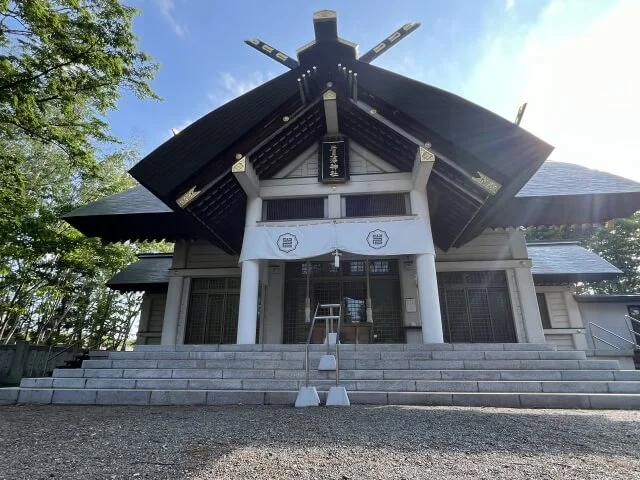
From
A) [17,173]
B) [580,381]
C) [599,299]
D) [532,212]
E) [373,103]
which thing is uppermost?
[373,103]

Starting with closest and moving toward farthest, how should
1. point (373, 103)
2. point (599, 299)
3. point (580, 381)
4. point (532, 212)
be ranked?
point (580, 381), point (373, 103), point (532, 212), point (599, 299)

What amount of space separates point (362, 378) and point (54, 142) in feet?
26.4

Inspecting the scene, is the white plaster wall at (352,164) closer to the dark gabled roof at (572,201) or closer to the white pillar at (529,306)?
the dark gabled roof at (572,201)

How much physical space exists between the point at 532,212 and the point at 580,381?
4.86 meters

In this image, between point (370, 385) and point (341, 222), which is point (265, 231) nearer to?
point (341, 222)

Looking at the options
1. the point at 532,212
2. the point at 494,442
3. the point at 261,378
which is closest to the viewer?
the point at 494,442

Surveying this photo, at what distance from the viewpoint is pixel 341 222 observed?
6.92 meters

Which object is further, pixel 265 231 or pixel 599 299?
pixel 599 299

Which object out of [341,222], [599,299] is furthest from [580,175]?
[341,222]

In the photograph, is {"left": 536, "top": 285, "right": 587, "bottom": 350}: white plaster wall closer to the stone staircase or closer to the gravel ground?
the stone staircase

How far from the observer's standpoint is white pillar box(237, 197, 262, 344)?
6.32 m

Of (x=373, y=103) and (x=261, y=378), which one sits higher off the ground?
(x=373, y=103)

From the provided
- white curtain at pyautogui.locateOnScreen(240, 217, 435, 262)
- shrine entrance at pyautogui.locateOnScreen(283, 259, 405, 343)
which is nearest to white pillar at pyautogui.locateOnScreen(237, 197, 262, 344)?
white curtain at pyautogui.locateOnScreen(240, 217, 435, 262)

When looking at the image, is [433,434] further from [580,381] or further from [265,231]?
[265,231]
